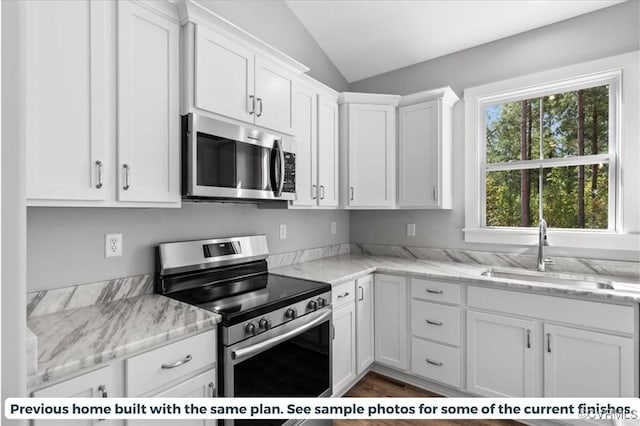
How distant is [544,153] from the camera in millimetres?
2613

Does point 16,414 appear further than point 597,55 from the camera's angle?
No

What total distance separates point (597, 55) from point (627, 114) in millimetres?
479

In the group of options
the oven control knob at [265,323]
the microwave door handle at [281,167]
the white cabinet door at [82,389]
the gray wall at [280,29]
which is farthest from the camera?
the gray wall at [280,29]

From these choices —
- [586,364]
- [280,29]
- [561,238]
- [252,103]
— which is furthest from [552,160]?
[280,29]

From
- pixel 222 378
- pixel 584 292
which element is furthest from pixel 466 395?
pixel 222 378

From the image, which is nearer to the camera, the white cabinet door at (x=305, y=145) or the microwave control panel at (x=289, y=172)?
the microwave control panel at (x=289, y=172)

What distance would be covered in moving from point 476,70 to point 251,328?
2.78 m

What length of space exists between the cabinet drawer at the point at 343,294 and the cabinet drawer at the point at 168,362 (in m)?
0.96

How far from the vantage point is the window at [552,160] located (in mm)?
2383

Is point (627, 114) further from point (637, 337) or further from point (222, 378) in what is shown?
point (222, 378)

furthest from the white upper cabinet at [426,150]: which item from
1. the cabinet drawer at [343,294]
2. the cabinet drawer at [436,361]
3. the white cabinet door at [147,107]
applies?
the white cabinet door at [147,107]

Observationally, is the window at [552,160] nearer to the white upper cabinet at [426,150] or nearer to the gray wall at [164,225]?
the white upper cabinet at [426,150]

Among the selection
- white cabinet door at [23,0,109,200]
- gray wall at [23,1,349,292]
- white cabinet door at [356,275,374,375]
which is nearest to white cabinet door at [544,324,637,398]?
white cabinet door at [356,275,374,375]

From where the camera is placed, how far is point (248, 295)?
1.74 m
